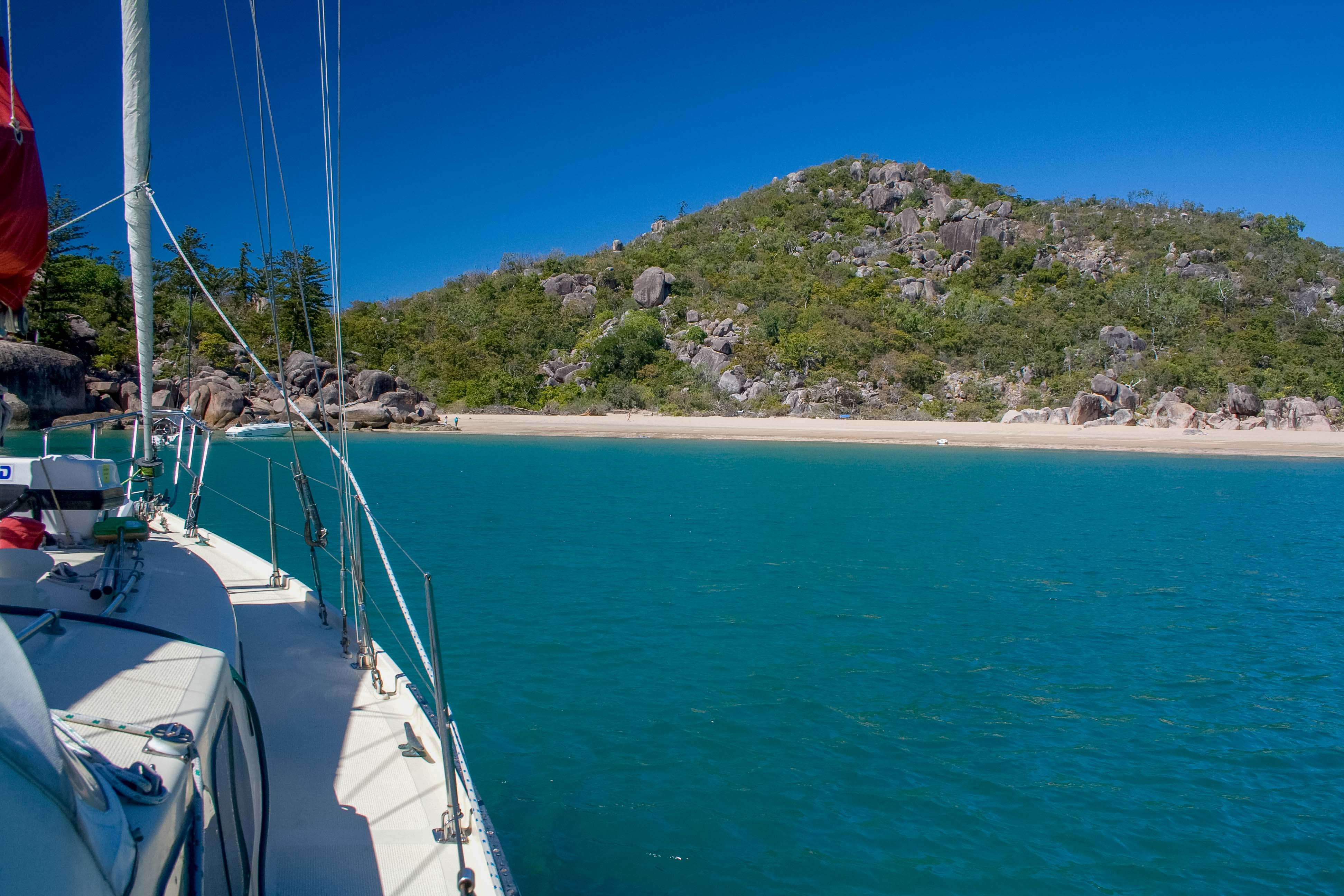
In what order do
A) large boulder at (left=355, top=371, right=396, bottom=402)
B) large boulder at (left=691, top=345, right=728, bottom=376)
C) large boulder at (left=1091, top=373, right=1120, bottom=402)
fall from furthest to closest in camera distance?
large boulder at (left=691, top=345, right=728, bottom=376), large boulder at (left=355, top=371, right=396, bottom=402), large boulder at (left=1091, top=373, right=1120, bottom=402)

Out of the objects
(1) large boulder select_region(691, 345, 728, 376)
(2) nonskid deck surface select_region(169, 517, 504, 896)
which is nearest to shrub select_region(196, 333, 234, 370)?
(1) large boulder select_region(691, 345, 728, 376)

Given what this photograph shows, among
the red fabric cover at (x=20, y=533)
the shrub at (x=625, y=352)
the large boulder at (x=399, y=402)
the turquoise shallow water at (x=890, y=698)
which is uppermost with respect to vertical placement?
the shrub at (x=625, y=352)

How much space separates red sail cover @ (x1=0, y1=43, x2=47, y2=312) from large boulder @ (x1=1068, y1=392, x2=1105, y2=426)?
43.3m

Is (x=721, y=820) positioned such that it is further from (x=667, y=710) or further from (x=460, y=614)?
(x=460, y=614)

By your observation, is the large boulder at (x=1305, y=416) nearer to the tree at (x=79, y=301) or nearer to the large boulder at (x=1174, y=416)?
the large boulder at (x=1174, y=416)

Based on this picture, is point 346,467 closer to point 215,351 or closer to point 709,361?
point 709,361

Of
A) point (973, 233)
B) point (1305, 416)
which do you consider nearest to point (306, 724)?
point (1305, 416)

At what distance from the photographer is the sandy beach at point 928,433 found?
34.6 m

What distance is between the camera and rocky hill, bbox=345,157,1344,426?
45.5m

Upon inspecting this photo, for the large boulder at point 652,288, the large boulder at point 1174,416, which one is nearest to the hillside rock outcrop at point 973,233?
the large boulder at point 652,288

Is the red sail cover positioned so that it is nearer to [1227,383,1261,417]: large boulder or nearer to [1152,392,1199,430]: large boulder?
[1152,392,1199,430]: large boulder

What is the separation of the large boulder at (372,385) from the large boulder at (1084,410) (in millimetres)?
36604

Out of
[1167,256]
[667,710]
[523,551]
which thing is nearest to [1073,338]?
[1167,256]

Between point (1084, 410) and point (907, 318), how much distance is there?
15.9 m
